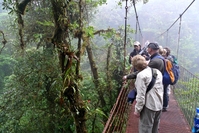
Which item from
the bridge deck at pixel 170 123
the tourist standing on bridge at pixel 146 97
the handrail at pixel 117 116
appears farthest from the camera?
the bridge deck at pixel 170 123

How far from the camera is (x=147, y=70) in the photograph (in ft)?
5.61

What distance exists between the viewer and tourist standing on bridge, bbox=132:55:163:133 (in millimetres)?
1664

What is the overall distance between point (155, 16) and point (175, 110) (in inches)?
1222

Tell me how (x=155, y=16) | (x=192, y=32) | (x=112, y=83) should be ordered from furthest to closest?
1. (x=155, y=16)
2. (x=192, y=32)
3. (x=112, y=83)

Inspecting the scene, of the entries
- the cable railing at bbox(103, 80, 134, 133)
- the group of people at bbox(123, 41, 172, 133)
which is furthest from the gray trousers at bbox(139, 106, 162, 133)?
the cable railing at bbox(103, 80, 134, 133)

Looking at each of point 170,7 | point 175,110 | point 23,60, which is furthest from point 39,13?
point 170,7

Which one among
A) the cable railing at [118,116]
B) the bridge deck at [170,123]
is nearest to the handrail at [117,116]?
the cable railing at [118,116]

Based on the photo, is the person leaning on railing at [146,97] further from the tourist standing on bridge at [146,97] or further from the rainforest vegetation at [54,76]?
the rainforest vegetation at [54,76]

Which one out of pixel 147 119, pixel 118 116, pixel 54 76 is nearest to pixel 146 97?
pixel 147 119

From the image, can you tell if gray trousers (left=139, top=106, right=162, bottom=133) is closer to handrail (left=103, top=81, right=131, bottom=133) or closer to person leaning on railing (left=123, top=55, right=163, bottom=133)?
person leaning on railing (left=123, top=55, right=163, bottom=133)

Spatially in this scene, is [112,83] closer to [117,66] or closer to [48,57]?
[117,66]

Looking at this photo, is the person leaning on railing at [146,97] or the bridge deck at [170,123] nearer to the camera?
the person leaning on railing at [146,97]

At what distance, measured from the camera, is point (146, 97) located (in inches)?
68.1

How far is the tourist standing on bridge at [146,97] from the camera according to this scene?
166cm
